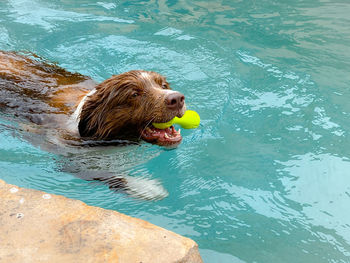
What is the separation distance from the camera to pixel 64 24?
9922 millimetres

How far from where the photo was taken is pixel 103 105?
476cm

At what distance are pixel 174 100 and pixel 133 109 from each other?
0.51 metres

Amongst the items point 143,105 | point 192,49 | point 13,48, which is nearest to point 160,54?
point 192,49

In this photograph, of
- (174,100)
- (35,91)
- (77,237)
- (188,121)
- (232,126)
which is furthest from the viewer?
(232,126)

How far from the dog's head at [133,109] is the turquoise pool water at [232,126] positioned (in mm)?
397

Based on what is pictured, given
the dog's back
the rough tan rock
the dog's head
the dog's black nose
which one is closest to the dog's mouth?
the dog's head

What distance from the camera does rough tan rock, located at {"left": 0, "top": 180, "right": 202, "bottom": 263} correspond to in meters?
2.84

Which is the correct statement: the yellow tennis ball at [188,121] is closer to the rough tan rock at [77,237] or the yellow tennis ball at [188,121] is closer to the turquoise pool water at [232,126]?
the turquoise pool water at [232,126]

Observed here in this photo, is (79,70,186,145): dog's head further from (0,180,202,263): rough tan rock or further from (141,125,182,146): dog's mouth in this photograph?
(0,180,202,263): rough tan rock

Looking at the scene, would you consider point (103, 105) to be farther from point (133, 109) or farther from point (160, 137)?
point (160, 137)

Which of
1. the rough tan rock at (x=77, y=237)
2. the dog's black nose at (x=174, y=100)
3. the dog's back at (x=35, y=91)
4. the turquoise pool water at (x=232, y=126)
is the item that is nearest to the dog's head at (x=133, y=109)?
the dog's black nose at (x=174, y=100)

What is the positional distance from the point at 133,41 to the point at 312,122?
14.9 ft

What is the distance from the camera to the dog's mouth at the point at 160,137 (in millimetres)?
4766

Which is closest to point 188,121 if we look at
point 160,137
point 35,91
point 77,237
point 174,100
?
point 160,137
